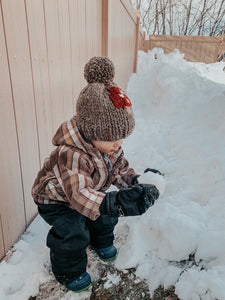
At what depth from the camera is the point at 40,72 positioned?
179cm

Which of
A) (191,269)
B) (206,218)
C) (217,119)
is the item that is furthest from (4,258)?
(217,119)

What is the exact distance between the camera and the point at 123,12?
4.46m

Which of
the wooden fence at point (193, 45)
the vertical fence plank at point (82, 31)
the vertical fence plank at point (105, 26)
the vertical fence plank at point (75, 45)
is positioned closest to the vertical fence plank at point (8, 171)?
the vertical fence plank at point (75, 45)

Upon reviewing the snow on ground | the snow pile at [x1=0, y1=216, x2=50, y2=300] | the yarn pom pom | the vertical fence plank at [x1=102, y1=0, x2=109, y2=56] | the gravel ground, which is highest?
the vertical fence plank at [x1=102, y1=0, x2=109, y2=56]

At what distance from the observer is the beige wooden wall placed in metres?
1.46

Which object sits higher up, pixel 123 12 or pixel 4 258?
pixel 123 12

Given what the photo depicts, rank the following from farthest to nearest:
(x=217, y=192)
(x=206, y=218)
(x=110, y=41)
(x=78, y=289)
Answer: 1. (x=110, y=41)
2. (x=217, y=192)
3. (x=206, y=218)
4. (x=78, y=289)

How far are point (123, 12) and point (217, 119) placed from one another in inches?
100

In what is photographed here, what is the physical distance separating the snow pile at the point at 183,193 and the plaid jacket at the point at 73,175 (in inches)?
19.0

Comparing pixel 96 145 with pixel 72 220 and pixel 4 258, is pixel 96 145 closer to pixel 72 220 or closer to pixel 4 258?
pixel 72 220

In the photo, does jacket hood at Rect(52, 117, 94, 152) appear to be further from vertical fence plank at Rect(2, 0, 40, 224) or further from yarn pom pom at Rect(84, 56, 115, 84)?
vertical fence plank at Rect(2, 0, 40, 224)

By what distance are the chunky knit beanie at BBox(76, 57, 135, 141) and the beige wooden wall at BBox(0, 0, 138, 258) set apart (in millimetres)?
467

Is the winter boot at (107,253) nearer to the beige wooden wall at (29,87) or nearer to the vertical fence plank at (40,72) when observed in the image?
the beige wooden wall at (29,87)

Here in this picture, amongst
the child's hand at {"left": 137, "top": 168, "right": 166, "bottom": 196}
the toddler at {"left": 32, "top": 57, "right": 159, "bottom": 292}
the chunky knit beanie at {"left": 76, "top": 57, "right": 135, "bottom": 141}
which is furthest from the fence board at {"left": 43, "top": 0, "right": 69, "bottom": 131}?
the child's hand at {"left": 137, "top": 168, "right": 166, "bottom": 196}
